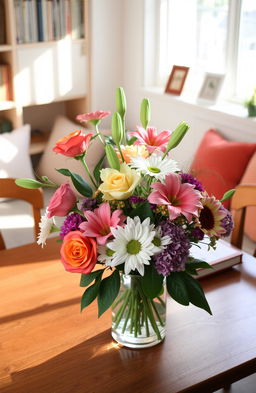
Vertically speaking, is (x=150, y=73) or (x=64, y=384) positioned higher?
(x=150, y=73)

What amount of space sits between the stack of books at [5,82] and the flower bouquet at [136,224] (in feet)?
6.76

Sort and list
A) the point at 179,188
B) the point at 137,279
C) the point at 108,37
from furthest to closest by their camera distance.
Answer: the point at 108,37 → the point at 137,279 → the point at 179,188

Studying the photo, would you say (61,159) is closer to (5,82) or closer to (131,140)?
(5,82)

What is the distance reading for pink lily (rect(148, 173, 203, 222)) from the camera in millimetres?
1104

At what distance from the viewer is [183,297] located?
3.85 ft

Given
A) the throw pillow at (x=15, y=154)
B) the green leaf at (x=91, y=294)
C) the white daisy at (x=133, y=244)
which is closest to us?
the white daisy at (x=133, y=244)

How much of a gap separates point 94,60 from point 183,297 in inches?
102

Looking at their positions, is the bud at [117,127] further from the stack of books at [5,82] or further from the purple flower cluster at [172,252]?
the stack of books at [5,82]

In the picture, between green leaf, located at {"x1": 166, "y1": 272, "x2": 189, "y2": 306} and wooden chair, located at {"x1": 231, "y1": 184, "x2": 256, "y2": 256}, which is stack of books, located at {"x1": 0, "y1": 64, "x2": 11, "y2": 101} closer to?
wooden chair, located at {"x1": 231, "y1": 184, "x2": 256, "y2": 256}

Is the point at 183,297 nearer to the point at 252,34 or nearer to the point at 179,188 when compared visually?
the point at 179,188

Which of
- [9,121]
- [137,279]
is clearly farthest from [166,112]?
[137,279]

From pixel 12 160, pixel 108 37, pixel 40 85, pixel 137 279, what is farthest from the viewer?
pixel 108 37

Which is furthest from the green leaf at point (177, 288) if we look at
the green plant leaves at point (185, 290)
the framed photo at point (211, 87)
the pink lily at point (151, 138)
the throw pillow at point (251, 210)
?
the framed photo at point (211, 87)

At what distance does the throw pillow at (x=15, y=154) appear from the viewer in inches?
115
